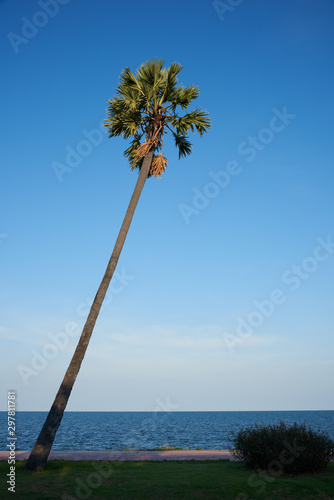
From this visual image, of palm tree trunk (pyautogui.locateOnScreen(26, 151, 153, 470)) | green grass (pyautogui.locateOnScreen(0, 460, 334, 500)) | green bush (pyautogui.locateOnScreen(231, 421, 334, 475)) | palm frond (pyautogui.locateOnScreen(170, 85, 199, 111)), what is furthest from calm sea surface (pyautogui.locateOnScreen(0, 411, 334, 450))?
palm frond (pyautogui.locateOnScreen(170, 85, 199, 111))

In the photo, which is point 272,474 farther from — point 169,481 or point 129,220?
point 129,220

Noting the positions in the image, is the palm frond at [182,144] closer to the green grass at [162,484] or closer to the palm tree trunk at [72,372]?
the palm tree trunk at [72,372]

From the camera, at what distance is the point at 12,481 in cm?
1108

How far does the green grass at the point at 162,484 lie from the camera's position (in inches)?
385

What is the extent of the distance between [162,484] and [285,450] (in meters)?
4.52

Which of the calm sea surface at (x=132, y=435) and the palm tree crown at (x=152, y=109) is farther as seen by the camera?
the calm sea surface at (x=132, y=435)

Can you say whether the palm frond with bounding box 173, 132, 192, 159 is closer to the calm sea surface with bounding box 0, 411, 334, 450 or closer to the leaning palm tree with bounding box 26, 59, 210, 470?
the leaning palm tree with bounding box 26, 59, 210, 470

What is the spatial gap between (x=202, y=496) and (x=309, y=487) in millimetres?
3024

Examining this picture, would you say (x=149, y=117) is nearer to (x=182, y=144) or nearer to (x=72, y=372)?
(x=182, y=144)

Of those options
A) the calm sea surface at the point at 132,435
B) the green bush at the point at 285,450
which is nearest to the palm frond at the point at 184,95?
the green bush at the point at 285,450

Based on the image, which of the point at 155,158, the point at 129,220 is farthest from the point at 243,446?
the point at 155,158

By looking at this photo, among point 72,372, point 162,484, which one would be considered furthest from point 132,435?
point 162,484

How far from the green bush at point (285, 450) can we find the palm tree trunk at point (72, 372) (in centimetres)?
627

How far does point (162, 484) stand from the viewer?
35.6 feet
